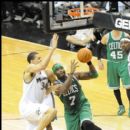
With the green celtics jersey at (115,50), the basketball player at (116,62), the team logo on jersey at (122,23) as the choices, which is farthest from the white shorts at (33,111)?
the team logo on jersey at (122,23)

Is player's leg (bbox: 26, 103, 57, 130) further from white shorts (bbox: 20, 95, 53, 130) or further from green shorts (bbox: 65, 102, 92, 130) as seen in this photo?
green shorts (bbox: 65, 102, 92, 130)

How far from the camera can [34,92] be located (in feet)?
25.0

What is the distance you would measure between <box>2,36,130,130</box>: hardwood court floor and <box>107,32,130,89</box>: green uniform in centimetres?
62

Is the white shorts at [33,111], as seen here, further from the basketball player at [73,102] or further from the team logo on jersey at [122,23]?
the team logo on jersey at [122,23]

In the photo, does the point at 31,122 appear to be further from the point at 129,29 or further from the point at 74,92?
the point at 129,29

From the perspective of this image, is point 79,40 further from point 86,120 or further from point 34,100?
point 86,120

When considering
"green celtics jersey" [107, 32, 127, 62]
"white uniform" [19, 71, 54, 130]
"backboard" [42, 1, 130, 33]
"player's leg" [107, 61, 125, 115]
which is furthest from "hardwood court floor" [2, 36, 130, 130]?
"backboard" [42, 1, 130, 33]

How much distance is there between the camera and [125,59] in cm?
955

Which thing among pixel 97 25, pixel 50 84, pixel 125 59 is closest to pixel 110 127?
pixel 125 59

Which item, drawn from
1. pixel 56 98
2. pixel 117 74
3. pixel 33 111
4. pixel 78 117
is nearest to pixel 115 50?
pixel 117 74

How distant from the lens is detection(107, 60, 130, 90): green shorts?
9516 mm

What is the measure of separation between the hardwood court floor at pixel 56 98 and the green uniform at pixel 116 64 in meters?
0.62

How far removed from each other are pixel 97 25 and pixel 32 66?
2.29 metres

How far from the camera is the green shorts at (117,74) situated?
9.52 meters
